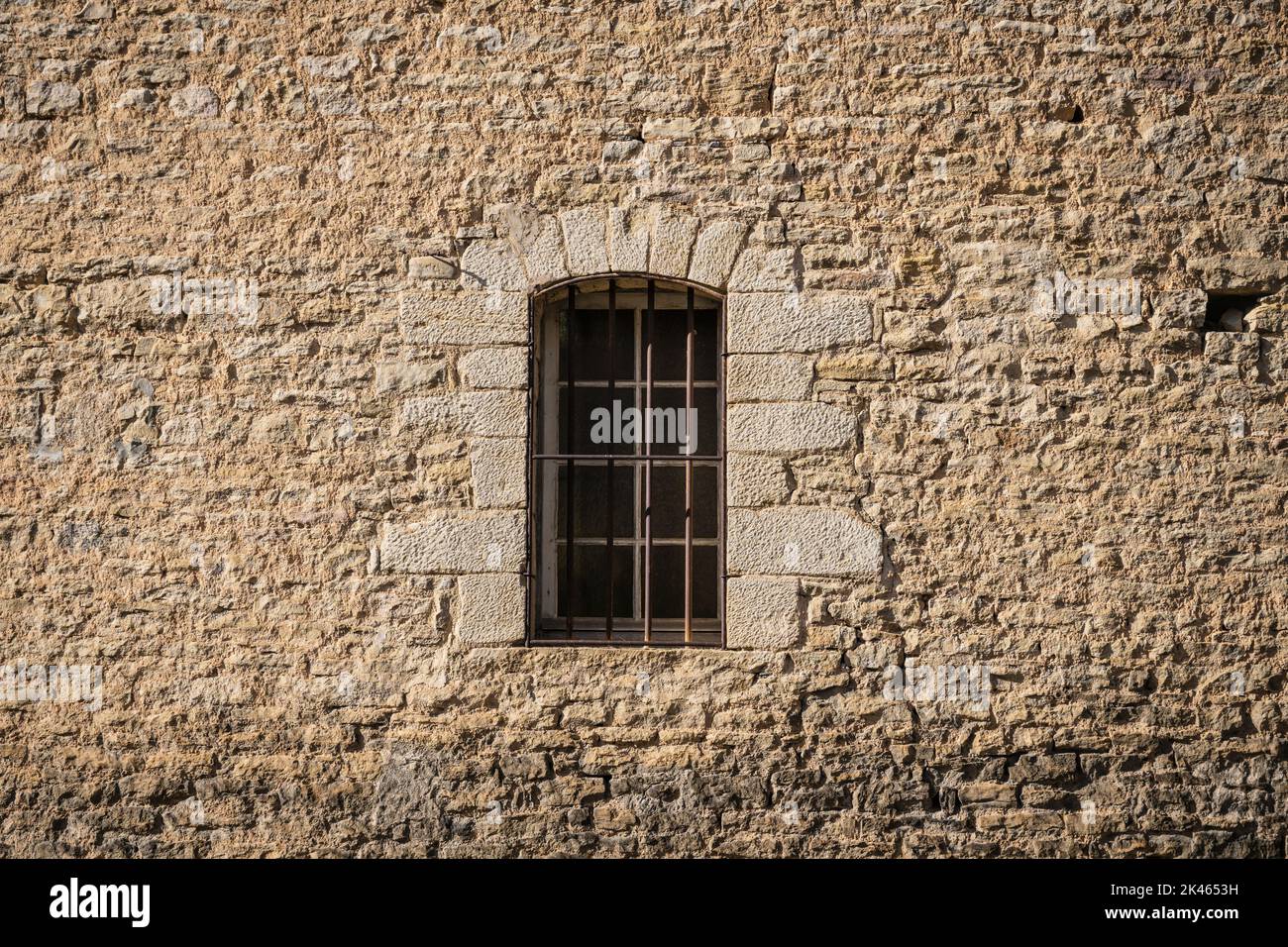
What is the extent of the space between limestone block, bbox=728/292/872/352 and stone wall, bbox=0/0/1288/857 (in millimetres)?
23

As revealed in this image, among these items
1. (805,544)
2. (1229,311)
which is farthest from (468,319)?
(1229,311)

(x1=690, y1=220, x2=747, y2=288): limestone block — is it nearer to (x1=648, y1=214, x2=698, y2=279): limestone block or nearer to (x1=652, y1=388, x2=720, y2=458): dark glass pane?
(x1=648, y1=214, x2=698, y2=279): limestone block

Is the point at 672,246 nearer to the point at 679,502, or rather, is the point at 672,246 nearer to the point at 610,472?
the point at 610,472

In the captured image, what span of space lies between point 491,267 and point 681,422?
977 mm

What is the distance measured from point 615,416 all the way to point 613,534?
494 mm

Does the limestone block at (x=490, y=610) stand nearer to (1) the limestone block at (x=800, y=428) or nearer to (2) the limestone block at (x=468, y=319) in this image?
(2) the limestone block at (x=468, y=319)

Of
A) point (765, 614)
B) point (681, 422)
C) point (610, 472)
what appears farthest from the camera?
point (681, 422)

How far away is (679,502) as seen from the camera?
12.8 feet

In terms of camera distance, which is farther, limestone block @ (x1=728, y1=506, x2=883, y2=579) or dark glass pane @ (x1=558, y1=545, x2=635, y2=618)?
dark glass pane @ (x1=558, y1=545, x2=635, y2=618)

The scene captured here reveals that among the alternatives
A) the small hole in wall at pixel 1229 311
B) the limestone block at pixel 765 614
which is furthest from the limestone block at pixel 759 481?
the small hole in wall at pixel 1229 311

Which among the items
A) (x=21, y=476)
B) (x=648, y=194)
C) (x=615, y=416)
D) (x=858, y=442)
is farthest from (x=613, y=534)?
(x=21, y=476)

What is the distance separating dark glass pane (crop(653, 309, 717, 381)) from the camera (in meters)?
3.93

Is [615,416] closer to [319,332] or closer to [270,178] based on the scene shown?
[319,332]

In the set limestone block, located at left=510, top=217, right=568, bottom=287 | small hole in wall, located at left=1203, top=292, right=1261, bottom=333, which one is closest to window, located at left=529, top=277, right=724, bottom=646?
limestone block, located at left=510, top=217, right=568, bottom=287
